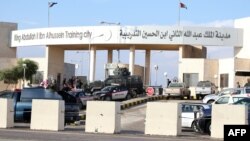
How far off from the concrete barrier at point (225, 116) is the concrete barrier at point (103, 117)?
3494mm

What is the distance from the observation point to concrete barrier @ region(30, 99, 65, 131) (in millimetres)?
19203

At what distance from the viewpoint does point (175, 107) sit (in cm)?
1817

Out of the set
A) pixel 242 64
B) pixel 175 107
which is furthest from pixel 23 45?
pixel 175 107

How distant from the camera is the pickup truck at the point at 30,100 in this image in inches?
845

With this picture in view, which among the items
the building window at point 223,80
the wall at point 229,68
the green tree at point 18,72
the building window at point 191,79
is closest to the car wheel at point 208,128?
the wall at point 229,68

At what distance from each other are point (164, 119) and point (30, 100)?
6.50 metres

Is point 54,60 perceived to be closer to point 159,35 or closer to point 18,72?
point 18,72

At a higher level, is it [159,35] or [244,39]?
[159,35]

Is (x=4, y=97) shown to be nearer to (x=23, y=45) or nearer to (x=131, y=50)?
(x=131, y=50)

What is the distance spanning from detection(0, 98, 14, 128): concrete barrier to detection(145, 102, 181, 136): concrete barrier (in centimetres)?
546

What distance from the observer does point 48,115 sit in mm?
19453

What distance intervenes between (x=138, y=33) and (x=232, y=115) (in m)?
41.7

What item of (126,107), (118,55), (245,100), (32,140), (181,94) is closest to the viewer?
(32,140)

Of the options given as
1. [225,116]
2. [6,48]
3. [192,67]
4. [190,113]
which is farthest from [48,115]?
[6,48]
